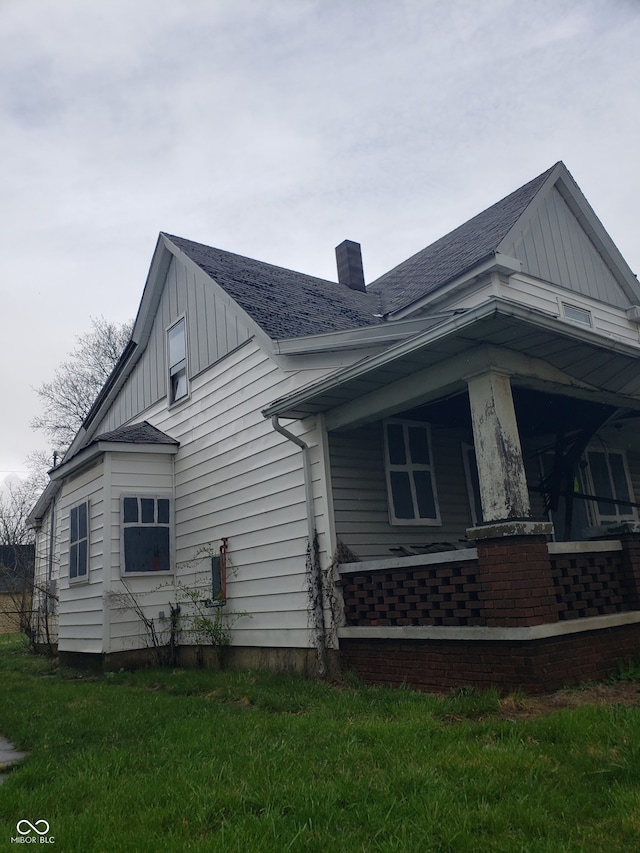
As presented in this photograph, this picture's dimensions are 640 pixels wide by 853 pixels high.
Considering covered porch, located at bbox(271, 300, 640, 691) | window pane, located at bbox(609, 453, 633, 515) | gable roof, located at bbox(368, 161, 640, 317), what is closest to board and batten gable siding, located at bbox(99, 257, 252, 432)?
gable roof, located at bbox(368, 161, 640, 317)

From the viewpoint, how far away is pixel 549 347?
6.38 m

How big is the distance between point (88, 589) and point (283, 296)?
5.56 metres

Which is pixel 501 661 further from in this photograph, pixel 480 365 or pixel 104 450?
pixel 104 450

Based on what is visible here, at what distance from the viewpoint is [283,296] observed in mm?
11328

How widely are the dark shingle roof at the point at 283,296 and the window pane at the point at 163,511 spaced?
349 cm

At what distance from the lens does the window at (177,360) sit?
38.7 feet

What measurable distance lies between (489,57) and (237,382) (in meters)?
5.22

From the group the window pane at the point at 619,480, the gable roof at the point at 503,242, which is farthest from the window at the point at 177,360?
the window pane at the point at 619,480

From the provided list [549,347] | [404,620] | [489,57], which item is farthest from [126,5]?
[404,620]

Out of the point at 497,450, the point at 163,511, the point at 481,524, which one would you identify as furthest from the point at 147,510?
the point at 497,450

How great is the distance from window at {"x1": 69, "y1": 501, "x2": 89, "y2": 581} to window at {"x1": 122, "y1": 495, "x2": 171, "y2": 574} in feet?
3.09

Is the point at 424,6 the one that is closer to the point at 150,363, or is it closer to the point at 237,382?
the point at 237,382

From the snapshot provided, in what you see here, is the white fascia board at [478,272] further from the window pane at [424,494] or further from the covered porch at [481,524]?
the window pane at [424,494]

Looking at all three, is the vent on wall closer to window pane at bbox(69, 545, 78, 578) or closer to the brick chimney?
the brick chimney
